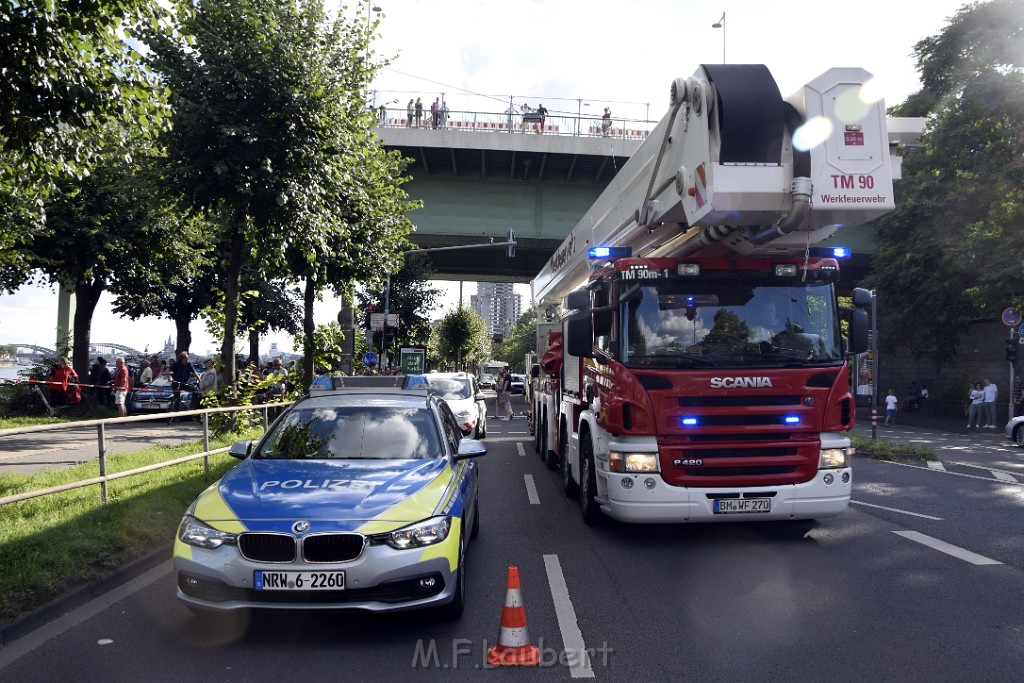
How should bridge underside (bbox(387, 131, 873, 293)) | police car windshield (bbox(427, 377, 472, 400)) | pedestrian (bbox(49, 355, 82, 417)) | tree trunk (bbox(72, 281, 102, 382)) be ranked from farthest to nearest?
bridge underside (bbox(387, 131, 873, 293)) < tree trunk (bbox(72, 281, 102, 382)) < pedestrian (bbox(49, 355, 82, 417)) < police car windshield (bbox(427, 377, 472, 400))

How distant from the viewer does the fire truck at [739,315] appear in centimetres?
692

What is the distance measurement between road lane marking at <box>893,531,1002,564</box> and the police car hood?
4586mm

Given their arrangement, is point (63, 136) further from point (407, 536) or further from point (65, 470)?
point (407, 536)

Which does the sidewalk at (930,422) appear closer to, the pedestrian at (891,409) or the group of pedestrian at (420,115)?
the pedestrian at (891,409)

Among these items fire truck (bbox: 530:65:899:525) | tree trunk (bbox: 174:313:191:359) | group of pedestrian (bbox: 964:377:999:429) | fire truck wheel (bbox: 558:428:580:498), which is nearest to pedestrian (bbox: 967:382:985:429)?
group of pedestrian (bbox: 964:377:999:429)

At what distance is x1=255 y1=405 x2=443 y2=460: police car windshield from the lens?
6531 millimetres

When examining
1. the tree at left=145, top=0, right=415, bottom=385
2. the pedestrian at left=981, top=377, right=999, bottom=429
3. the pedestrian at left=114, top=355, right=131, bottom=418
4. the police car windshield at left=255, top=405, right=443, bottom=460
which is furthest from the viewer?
the pedestrian at left=981, top=377, right=999, bottom=429

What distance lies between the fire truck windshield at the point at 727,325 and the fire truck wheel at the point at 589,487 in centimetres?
143

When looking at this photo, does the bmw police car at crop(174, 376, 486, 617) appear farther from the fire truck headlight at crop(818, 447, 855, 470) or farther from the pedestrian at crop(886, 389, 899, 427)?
the pedestrian at crop(886, 389, 899, 427)

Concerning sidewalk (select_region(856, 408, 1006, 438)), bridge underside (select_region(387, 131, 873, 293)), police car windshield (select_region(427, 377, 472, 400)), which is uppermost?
bridge underside (select_region(387, 131, 873, 293))

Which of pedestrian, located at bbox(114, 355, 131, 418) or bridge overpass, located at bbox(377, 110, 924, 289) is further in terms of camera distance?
bridge overpass, located at bbox(377, 110, 924, 289)

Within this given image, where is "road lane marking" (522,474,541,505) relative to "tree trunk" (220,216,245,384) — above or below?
below

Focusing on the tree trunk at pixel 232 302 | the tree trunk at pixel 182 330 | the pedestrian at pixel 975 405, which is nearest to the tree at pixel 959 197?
the pedestrian at pixel 975 405

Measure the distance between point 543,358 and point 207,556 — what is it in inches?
341
